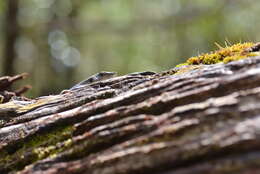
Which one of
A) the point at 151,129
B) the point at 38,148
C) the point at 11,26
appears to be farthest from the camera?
the point at 11,26

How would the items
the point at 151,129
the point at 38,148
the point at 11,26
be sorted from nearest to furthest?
the point at 151,129 → the point at 38,148 → the point at 11,26

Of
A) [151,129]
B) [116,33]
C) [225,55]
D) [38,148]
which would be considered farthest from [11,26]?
[151,129]

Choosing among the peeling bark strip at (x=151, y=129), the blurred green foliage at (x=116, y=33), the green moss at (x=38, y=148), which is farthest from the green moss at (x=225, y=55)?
the blurred green foliage at (x=116, y=33)

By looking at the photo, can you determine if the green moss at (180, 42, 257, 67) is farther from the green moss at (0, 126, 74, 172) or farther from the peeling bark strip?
the green moss at (0, 126, 74, 172)

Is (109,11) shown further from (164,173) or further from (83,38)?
(164,173)

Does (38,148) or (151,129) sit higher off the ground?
(151,129)

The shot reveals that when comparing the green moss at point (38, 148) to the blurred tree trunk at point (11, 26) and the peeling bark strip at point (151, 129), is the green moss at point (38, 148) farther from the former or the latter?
the blurred tree trunk at point (11, 26)

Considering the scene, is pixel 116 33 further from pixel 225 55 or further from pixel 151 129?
pixel 151 129
